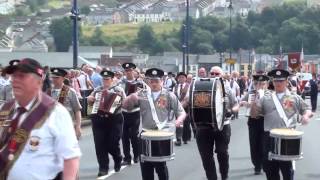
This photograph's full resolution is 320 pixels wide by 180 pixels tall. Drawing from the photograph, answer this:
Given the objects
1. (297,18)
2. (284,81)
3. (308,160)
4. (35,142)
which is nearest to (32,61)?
(35,142)

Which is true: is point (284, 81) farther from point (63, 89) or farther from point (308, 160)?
point (308, 160)

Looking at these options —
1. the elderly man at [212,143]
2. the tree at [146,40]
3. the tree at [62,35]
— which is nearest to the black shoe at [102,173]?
the elderly man at [212,143]

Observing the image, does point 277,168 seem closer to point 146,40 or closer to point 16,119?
point 16,119

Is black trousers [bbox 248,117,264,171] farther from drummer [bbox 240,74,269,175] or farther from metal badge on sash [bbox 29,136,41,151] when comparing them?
metal badge on sash [bbox 29,136,41,151]

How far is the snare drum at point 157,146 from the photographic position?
10594 mm

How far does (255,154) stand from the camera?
539 inches

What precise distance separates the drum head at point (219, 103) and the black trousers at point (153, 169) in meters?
1.18

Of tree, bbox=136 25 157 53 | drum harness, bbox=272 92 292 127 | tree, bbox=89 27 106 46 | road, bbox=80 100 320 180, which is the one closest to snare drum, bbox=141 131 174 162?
drum harness, bbox=272 92 292 127

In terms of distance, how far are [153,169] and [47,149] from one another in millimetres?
5400

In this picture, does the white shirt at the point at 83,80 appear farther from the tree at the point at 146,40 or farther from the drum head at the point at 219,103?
the tree at the point at 146,40

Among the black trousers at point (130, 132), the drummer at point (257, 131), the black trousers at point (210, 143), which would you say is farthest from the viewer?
the black trousers at point (130, 132)

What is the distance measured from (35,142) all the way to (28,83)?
1.38 feet

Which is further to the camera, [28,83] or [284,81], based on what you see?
[284,81]

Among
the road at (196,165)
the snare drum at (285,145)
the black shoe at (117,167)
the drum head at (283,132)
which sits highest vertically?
the drum head at (283,132)
